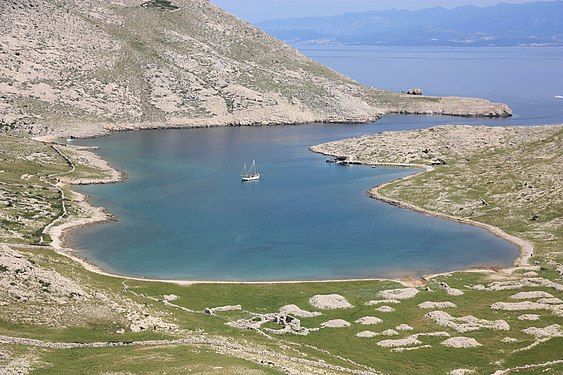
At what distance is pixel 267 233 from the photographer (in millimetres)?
120438

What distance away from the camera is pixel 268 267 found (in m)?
103

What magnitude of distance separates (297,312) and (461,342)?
19499mm

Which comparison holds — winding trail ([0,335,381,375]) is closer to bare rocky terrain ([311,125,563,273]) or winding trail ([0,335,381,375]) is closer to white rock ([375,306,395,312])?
white rock ([375,306,395,312])

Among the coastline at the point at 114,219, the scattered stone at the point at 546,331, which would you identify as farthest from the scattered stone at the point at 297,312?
the scattered stone at the point at 546,331

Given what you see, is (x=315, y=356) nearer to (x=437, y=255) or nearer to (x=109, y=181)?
(x=437, y=255)

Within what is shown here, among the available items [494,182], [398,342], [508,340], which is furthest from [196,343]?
[494,182]

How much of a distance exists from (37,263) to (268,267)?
33.7 m

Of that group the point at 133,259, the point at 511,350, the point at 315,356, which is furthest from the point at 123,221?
the point at 511,350

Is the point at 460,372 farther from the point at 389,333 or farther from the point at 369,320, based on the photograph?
the point at 369,320

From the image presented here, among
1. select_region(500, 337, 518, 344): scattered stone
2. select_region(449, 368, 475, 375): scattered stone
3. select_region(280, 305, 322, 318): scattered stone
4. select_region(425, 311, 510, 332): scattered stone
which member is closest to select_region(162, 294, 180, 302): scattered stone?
select_region(280, 305, 322, 318): scattered stone

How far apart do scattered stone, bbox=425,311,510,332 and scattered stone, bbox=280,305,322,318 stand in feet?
44.3

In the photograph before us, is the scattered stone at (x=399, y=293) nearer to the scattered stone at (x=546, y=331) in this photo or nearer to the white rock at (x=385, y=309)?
the white rock at (x=385, y=309)

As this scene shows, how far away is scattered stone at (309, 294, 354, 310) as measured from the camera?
84.7 m

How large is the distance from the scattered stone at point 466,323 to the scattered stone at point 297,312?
13.5 meters
